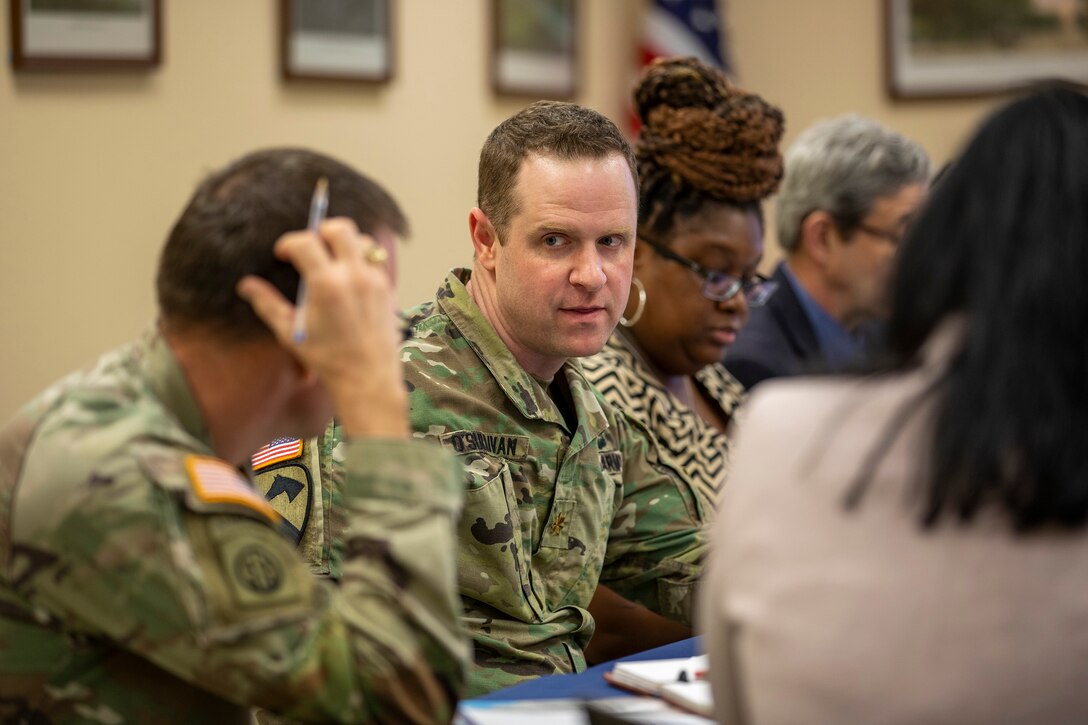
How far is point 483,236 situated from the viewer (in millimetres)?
2449

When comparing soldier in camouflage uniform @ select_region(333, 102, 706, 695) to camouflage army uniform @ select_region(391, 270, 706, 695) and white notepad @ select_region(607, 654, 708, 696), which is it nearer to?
camouflage army uniform @ select_region(391, 270, 706, 695)

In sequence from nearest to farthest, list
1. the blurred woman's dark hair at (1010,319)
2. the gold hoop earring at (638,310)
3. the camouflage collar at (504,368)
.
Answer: the blurred woman's dark hair at (1010,319) → the camouflage collar at (504,368) → the gold hoop earring at (638,310)

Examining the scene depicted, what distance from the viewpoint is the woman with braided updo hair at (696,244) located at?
309 cm

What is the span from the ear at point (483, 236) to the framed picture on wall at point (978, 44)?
385cm

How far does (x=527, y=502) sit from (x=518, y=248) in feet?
1.57

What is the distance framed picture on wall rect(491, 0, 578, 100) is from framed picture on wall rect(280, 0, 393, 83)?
1.91 ft

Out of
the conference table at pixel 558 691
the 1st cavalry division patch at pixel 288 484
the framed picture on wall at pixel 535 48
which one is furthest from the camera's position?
the framed picture on wall at pixel 535 48

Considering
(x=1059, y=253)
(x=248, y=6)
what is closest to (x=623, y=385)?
(x=1059, y=253)

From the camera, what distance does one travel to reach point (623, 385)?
2.88 metres

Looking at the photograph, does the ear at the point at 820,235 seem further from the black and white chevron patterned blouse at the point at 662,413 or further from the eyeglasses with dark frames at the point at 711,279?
the black and white chevron patterned blouse at the point at 662,413

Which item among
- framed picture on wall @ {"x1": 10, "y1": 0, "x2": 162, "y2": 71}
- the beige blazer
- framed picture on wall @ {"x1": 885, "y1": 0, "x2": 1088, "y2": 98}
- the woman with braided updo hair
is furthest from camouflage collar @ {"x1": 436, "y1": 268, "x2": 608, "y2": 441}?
framed picture on wall @ {"x1": 885, "y1": 0, "x2": 1088, "y2": 98}

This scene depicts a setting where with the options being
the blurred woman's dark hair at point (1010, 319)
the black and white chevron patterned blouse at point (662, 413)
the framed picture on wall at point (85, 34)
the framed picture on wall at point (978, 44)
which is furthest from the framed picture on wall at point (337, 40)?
the blurred woman's dark hair at point (1010, 319)

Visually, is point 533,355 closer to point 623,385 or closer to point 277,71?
point 623,385

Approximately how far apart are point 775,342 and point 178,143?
1920 millimetres
